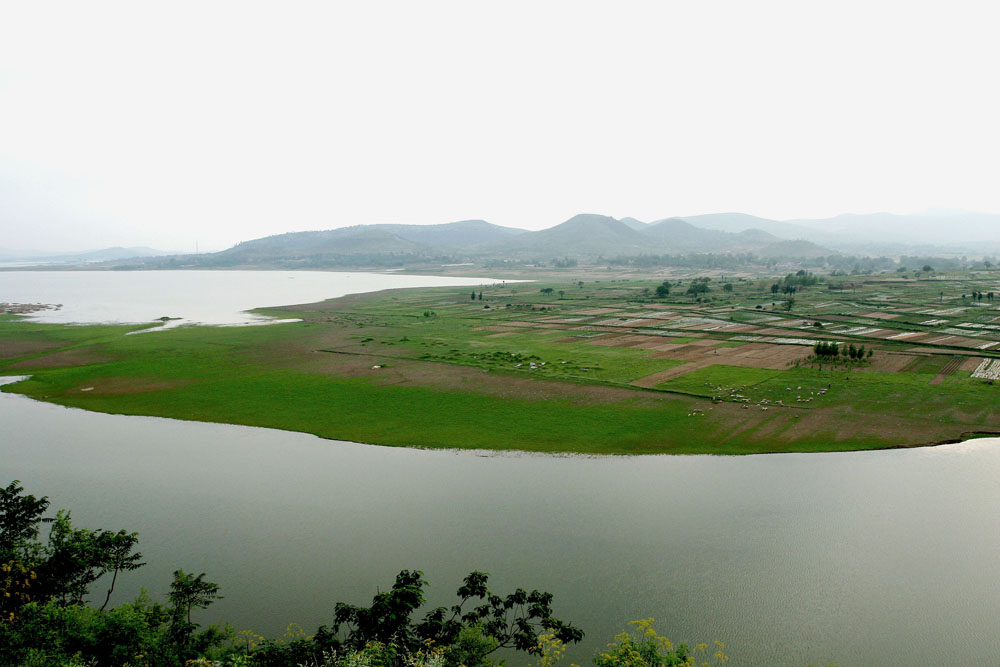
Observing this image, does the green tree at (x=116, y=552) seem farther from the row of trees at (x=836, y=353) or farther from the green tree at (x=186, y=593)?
the row of trees at (x=836, y=353)

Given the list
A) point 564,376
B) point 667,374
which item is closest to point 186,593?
point 564,376

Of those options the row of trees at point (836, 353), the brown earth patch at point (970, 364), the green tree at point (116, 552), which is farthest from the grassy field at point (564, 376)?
the green tree at point (116, 552)

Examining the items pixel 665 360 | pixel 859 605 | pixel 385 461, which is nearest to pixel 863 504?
pixel 859 605

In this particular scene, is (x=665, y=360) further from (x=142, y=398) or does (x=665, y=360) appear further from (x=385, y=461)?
(x=142, y=398)

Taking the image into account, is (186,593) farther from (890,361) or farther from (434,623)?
(890,361)

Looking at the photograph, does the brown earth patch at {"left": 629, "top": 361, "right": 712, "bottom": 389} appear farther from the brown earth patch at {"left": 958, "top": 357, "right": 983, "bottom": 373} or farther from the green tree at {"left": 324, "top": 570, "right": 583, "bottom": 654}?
the green tree at {"left": 324, "top": 570, "right": 583, "bottom": 654}

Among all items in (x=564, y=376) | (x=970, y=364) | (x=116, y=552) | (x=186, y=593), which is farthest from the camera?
(x=970, y=364)
